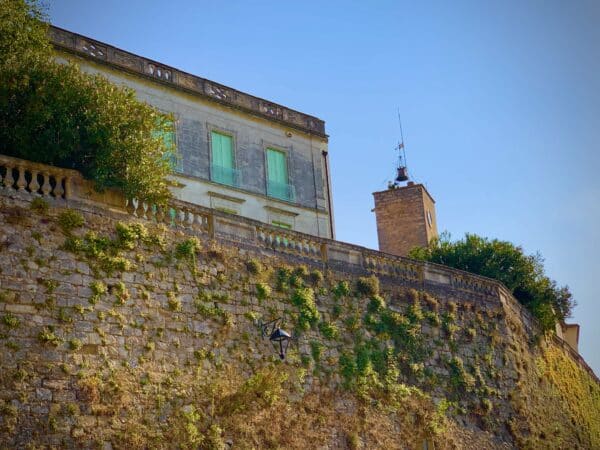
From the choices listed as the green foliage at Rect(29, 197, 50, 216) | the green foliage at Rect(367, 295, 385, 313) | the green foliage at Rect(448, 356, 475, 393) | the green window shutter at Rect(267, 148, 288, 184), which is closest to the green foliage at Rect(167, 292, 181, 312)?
the green foliage at Rect(29, 197, 50, 216)

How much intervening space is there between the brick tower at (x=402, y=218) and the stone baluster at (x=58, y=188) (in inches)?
939

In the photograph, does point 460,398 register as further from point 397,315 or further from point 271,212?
point 271,212

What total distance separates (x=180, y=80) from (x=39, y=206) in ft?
35.1

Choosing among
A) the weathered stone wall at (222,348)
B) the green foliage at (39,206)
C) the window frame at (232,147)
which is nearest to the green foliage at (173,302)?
the weathered stone wall at (222,348)

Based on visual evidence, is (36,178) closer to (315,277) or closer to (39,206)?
(39,206)

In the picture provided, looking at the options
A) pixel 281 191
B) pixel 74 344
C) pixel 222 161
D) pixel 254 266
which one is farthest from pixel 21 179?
pixel 281 191

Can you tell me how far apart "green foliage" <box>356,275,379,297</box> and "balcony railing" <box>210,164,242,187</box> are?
6160 millimetres

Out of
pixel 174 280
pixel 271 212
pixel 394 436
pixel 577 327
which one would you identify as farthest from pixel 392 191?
pixel 174 280

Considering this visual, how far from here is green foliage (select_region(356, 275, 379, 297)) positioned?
2333 cm

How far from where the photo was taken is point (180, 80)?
2755 cm

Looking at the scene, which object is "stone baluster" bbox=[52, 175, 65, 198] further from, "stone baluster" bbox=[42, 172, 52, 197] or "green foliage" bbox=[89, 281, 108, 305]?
"green foliage" bbox=[89, 281, 108, 305]

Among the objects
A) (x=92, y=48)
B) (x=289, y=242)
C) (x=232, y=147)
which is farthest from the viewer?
(x=232, y=147)

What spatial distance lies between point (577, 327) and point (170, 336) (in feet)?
92.3

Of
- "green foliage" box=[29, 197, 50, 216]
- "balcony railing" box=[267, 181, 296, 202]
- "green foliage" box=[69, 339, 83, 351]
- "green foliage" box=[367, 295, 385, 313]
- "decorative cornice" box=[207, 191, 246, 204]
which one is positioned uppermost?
"balcony railing" box=[267, 181, 296, 202]
